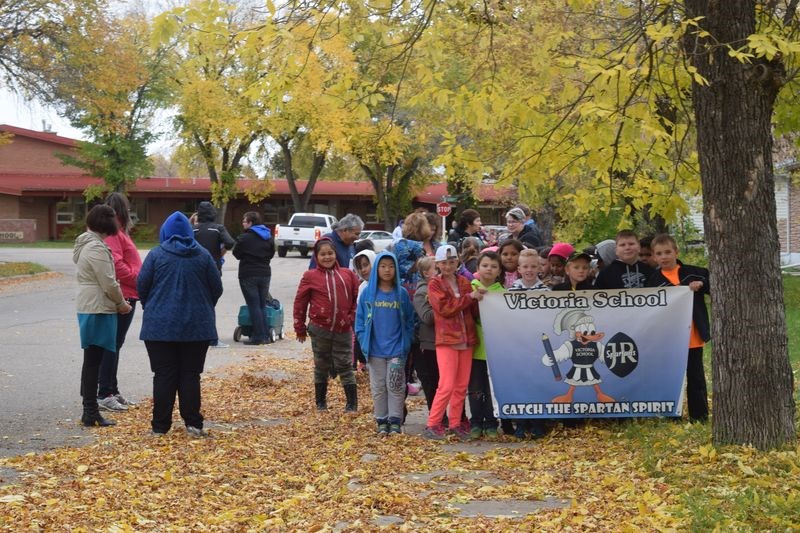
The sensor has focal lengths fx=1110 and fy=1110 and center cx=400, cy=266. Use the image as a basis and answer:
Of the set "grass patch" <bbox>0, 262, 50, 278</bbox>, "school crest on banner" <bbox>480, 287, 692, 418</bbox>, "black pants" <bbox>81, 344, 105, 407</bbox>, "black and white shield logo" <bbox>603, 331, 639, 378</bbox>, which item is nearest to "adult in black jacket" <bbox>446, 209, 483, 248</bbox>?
"school crest on banner" <bbox>480, 287, 692, 418</bbox>

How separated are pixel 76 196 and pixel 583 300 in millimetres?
62987

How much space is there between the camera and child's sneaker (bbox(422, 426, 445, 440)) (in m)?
9.38

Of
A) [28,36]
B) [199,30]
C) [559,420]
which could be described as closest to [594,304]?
[559,420]

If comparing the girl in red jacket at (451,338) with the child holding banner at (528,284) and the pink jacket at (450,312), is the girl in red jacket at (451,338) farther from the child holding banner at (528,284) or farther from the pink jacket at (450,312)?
the child holding banner at (528,284)

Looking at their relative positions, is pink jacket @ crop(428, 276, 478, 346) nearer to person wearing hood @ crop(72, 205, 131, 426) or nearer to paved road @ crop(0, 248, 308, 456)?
person wearing hood @ crop(72, 205, 131, 426)

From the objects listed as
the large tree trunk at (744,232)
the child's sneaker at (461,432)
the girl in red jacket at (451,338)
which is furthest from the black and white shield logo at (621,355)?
the large tree trunk at (744,232)

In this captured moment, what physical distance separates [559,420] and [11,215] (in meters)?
62.8

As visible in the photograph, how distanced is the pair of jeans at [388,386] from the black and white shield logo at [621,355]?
5.73 ft

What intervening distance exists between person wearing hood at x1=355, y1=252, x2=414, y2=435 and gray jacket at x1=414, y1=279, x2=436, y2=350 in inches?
3.9

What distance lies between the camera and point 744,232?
25.0 ft

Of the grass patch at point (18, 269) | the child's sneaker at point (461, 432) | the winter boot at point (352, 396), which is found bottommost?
the child's sneaker at point (461, 432)

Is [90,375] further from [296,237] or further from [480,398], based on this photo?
[296,237]

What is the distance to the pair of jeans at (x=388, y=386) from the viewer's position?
9.53 metres

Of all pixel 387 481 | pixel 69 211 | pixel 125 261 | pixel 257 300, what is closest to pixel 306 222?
pixel 69 211
